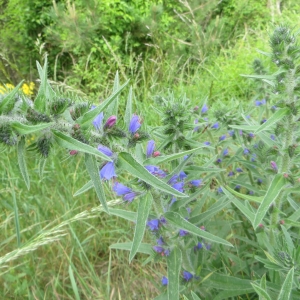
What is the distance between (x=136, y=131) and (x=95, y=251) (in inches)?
62.2

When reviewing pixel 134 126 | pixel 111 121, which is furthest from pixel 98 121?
pixel 134 126

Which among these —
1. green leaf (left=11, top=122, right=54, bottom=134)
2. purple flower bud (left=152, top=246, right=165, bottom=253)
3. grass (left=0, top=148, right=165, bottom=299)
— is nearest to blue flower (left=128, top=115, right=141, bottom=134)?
green leaf (left=11, top=122, right=54, bottom=134)

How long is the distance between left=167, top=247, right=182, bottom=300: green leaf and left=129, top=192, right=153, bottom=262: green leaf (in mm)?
295

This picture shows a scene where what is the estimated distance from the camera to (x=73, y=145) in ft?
3.38

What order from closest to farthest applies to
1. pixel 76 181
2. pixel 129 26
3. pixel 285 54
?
pixel 285 54, pixel 76 181, pixel 129 26

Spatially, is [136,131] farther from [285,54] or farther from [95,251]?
[95,251]

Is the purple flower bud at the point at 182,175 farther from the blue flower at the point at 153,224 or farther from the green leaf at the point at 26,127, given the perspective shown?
the green leaf at the point at 26,127

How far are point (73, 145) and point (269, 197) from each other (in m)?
0.89

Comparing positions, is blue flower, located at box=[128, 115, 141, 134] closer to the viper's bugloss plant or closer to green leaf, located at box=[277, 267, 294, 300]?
the viper's bugloss plant

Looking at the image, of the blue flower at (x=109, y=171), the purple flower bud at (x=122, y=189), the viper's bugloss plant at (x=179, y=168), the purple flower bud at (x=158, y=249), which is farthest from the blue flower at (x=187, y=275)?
Answer: the blue flower at (x=109, y=171)

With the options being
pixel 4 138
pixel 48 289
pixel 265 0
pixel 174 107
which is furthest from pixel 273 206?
pixel 265 0

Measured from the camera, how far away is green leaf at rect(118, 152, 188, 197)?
1.12 meters

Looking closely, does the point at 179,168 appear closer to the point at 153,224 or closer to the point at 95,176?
the point at 153,224

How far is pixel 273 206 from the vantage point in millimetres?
1815
